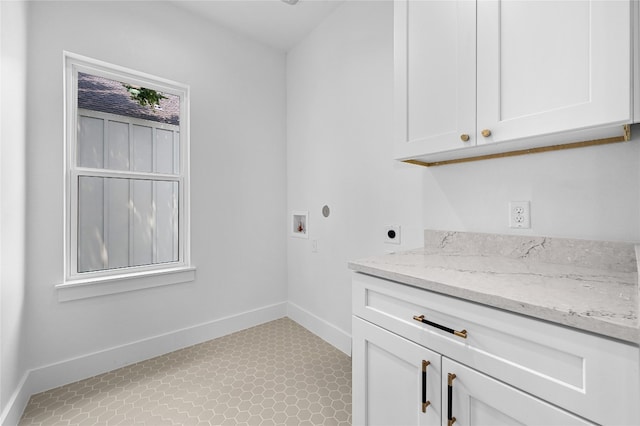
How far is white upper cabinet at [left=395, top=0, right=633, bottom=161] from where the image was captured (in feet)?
2.83

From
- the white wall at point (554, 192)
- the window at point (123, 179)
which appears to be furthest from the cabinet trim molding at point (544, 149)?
the window at point (123, 179)

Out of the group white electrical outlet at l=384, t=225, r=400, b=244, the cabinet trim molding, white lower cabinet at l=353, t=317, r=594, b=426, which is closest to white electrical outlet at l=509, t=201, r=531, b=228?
the cabinet trim molding

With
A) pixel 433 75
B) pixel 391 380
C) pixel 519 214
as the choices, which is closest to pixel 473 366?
pixel 391 380

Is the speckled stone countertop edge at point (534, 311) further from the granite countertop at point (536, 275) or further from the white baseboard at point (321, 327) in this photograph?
the white baseboard at point (321, 327)

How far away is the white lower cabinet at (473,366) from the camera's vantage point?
63 centimetres

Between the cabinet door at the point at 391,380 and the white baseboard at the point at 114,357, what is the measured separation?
1599 millimetres

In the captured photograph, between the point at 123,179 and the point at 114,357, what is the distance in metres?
1.25

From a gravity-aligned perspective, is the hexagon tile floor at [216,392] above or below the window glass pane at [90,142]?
below

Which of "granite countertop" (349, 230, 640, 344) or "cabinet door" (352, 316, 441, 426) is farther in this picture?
"cabinet door" (352, 316, 441, 426)

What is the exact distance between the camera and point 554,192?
1212 millimetres

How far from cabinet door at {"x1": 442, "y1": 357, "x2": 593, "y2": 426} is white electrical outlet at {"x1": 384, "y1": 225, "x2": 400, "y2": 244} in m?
0.97

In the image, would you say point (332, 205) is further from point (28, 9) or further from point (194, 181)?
point (28, 9)

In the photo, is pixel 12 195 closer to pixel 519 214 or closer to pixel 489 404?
pixel 489 404

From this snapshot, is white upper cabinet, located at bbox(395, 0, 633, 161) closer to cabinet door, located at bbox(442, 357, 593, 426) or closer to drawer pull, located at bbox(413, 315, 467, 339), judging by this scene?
drawer pull, located at bbox(413, 315, 467, 339)
